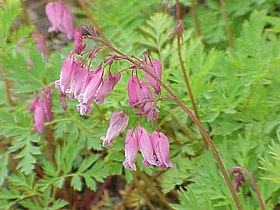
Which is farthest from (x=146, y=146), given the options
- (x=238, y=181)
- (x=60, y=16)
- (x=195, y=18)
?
(x=195, y=18)

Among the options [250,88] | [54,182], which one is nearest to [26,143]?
[54,182]

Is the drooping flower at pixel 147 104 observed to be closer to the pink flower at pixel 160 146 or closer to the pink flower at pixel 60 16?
the pink flower at pixel 160 146

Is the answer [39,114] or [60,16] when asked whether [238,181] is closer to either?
[39,114]

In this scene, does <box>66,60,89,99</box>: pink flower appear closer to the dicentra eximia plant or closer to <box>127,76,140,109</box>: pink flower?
the dicentra eximia plant

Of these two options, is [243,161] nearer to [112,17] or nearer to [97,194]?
[97,194]

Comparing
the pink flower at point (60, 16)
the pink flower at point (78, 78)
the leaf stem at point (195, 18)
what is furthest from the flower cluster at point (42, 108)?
the leaf stem at point (195, 18)

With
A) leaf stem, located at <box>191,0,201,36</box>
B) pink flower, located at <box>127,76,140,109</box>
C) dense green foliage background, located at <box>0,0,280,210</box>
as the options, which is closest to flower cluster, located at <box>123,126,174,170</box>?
pink flower, located at <box>127,76,140,109</box>
